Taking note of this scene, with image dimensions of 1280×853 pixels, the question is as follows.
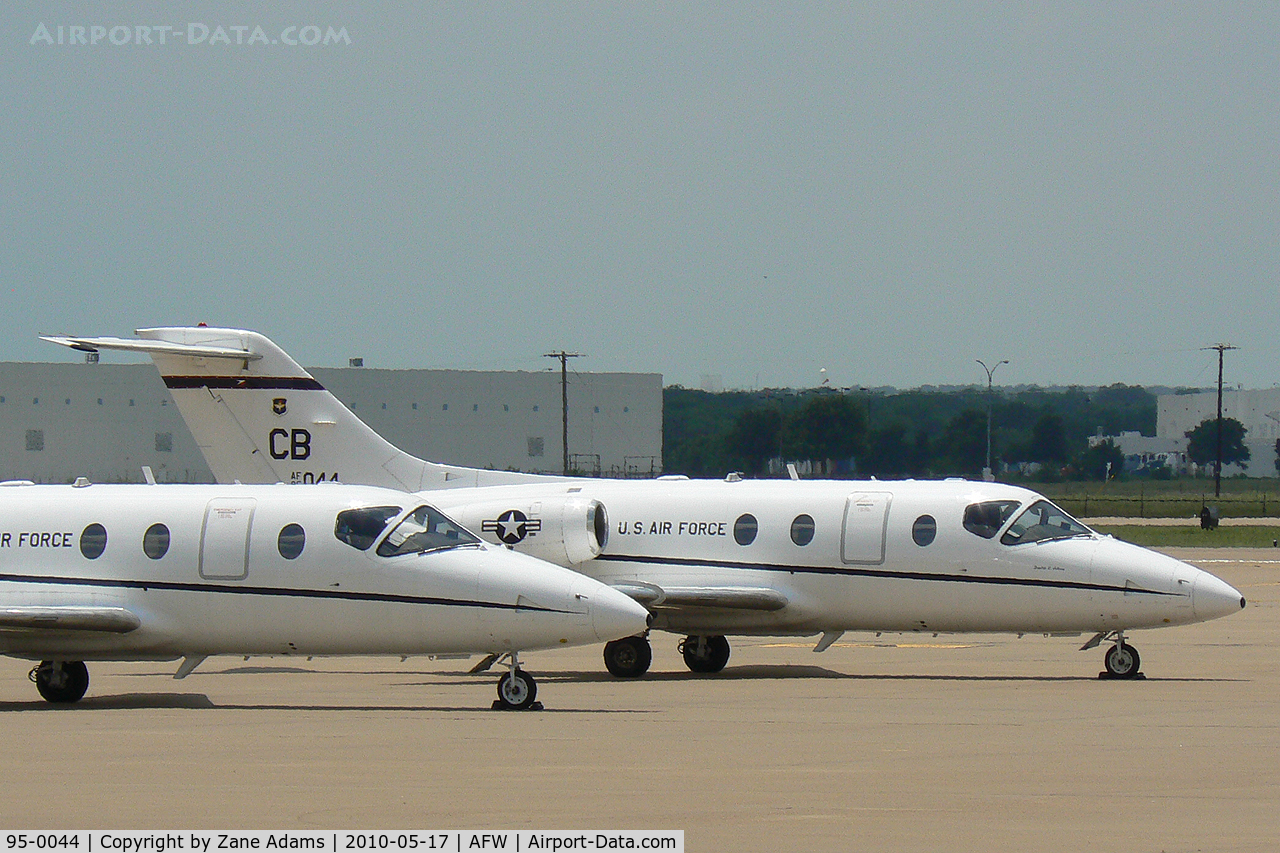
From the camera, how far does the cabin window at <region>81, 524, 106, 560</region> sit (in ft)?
59.8

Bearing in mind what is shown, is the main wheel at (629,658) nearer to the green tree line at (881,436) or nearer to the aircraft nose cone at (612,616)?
the aircraft nose cone at (612,616)

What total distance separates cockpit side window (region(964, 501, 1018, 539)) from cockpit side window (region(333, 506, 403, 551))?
7.69 metres

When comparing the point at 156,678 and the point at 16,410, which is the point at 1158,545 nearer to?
the point at 156,678

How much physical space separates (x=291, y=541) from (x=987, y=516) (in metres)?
8.84

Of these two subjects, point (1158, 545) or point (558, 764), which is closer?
point (558, 764)

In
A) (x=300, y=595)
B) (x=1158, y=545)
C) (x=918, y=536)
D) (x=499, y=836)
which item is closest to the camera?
(x=499, y=836)

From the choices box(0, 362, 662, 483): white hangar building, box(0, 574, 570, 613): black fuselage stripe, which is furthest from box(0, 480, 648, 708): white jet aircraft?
box(0, 362, 662, 483): white hangar building

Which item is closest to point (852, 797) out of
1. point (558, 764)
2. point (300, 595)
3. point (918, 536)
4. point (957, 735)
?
point (558, 764)

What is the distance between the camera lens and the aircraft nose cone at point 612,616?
1670 cm

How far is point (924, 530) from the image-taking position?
72.1 feet

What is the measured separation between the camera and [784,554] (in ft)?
73.8

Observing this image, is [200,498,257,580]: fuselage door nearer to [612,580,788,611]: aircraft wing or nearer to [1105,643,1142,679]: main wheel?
[612,580,788,611]: aircraft wing

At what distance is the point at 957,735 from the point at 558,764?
12.5 feet

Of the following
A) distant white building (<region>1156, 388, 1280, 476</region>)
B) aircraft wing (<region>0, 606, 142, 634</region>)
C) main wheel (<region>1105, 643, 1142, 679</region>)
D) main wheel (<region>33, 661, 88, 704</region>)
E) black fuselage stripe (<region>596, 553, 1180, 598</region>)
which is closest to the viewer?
aircraft wing (<region>0, 606, 142, 634</region>)
